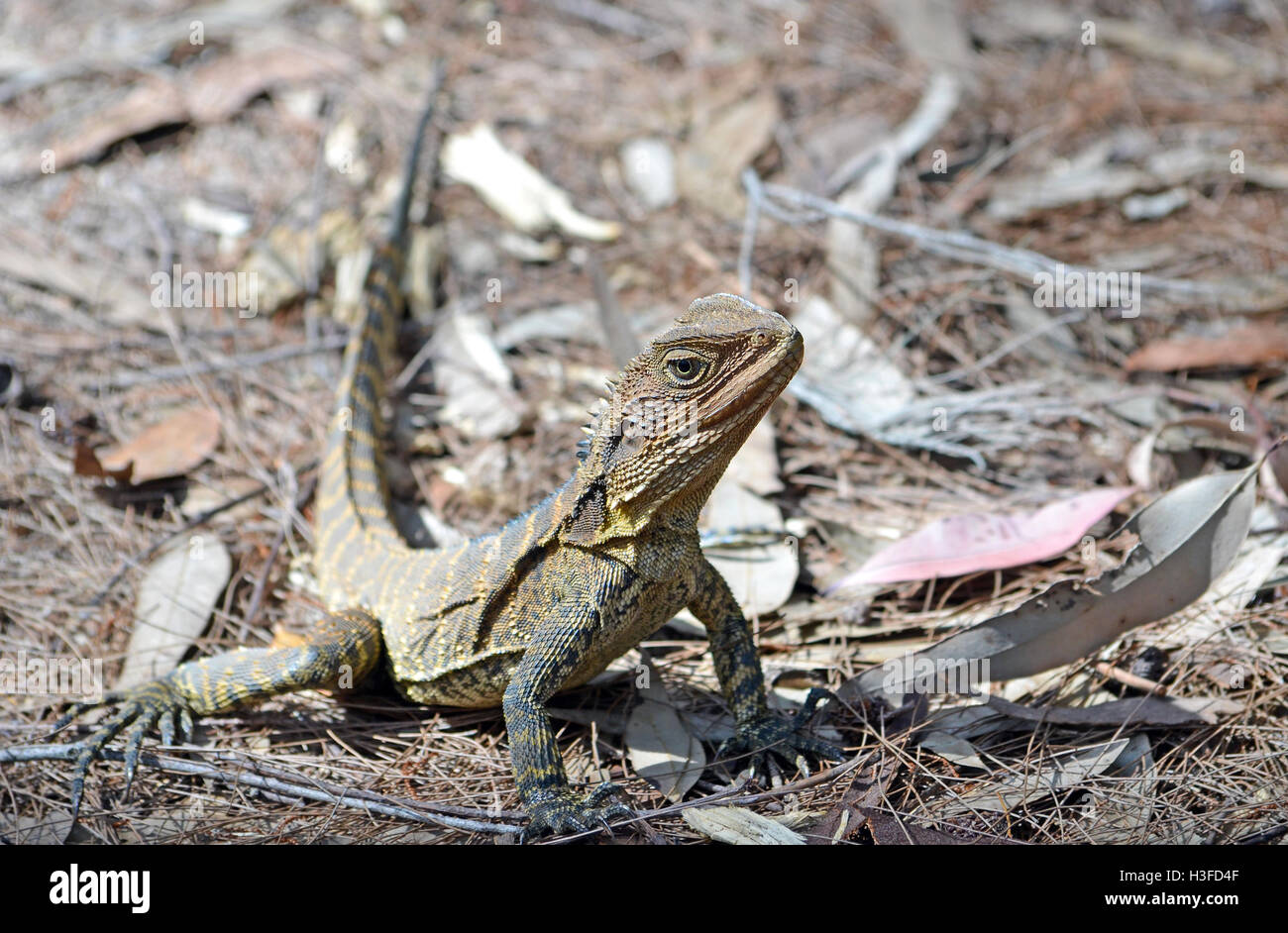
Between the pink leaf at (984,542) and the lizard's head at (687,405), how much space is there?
1.38 metres

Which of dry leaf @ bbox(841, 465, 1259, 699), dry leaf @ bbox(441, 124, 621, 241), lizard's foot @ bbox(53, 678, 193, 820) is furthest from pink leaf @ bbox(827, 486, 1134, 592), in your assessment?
dry leaf @ bbox(441, 124, 621, 241)

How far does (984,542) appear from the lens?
4.80 m

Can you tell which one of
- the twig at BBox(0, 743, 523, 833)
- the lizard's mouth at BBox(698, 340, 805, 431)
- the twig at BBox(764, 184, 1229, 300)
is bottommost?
the twig at BBox(0, 743, 523, 833)

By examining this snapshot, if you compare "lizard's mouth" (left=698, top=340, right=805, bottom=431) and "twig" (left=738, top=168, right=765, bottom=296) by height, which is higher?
"twig" (left=738, top=168, right=765, bottom=296)

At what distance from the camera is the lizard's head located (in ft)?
11.5

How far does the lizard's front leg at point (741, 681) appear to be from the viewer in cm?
406

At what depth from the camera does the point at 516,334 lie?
→ 6.68m

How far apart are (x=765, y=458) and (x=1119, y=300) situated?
2773 mm

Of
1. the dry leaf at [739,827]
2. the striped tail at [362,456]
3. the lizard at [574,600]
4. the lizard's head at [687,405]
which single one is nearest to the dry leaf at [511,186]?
the striped tail at [362,456]

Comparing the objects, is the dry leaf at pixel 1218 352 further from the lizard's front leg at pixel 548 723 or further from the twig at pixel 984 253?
the lizard's front leg at pixel 548 723

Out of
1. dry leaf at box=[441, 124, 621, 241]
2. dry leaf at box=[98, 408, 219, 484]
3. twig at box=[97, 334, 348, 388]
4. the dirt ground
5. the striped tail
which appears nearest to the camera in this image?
the dirt ground

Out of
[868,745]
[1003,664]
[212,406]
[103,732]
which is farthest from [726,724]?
[212,406]

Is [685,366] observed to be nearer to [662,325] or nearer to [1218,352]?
[662,325]

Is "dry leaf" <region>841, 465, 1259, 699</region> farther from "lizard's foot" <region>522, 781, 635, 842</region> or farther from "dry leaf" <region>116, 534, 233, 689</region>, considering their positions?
"dry leaf" <region>116, 534, 233, 689</region>
